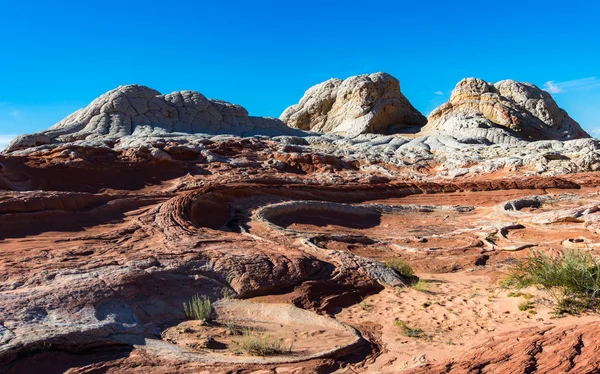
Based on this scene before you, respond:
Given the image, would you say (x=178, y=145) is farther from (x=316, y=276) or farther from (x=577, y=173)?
(x=577, y=173)

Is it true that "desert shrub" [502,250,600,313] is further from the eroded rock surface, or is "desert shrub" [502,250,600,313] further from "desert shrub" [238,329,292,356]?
"desert shrub" [238,329,292,356]

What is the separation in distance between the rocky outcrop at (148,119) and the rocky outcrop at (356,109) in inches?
170

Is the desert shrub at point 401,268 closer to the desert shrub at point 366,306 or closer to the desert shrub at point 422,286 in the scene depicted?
the desert shrub at point 422,286

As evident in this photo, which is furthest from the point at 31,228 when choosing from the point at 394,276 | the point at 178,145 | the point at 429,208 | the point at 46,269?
the point at 429,208

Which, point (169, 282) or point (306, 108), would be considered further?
point (306, 108)

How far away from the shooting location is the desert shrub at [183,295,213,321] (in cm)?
604

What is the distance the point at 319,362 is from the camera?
4.89 metres

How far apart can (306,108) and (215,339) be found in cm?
2536

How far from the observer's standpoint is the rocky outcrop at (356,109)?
27.5 metres

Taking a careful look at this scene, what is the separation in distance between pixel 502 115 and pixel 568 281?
2162 centimetres

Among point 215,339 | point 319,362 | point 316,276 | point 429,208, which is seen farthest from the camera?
point 429,208

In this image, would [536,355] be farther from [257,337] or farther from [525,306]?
[257,337]

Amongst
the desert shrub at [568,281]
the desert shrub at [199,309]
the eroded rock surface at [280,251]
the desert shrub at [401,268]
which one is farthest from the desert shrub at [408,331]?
the desert shrub at [199,309]

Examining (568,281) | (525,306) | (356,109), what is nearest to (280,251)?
(525,306)
